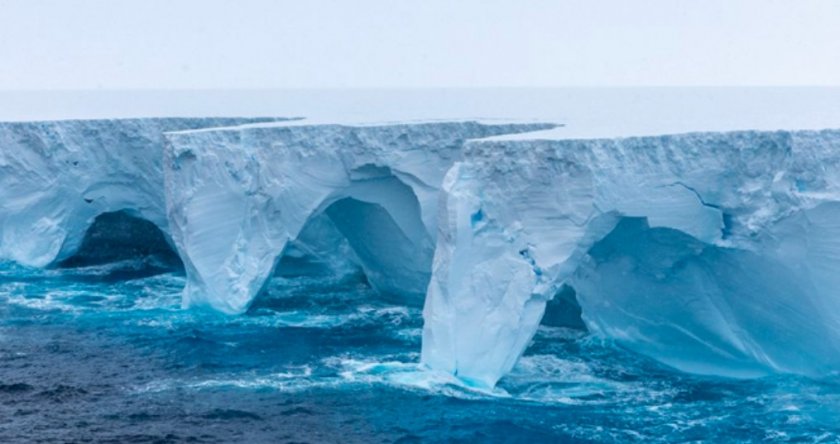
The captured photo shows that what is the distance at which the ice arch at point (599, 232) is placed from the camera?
11.1 m

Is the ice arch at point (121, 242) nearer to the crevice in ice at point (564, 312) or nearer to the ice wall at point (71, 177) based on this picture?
the ice wall at point (71, 177)

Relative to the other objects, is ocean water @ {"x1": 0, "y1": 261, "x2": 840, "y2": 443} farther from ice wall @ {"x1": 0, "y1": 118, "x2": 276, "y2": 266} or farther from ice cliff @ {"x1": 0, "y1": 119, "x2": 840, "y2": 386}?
ice wall @ {"x1": 0, "y1": 118, "x2": 276, "y2": 266}

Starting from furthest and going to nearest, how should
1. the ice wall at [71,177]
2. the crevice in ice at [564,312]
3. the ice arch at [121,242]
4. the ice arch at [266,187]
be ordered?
the ice arch at [121,242] < the ice wall at [71,177] < the ice arch at [266,187] < the crevice in ice at [564,312]

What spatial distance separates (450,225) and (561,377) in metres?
2.12

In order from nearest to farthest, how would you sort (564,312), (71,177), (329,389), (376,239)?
(329,389)
(564,312)
(376,239)
(71,177)

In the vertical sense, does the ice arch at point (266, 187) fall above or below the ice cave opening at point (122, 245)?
above

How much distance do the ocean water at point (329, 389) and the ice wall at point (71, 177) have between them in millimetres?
3014

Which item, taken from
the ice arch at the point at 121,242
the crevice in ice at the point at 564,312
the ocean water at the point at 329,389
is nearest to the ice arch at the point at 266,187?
the ocean water at the point at 329,389

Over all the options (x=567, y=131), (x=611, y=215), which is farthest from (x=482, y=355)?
(x=567, y=131)

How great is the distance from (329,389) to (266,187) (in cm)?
397

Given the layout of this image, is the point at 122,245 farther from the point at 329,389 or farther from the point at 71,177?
the point at 329,389

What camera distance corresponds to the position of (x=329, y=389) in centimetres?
1132

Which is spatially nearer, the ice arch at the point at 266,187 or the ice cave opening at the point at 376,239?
the ice arch at the point at 266,187

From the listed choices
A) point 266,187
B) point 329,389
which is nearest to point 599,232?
point 329,389
